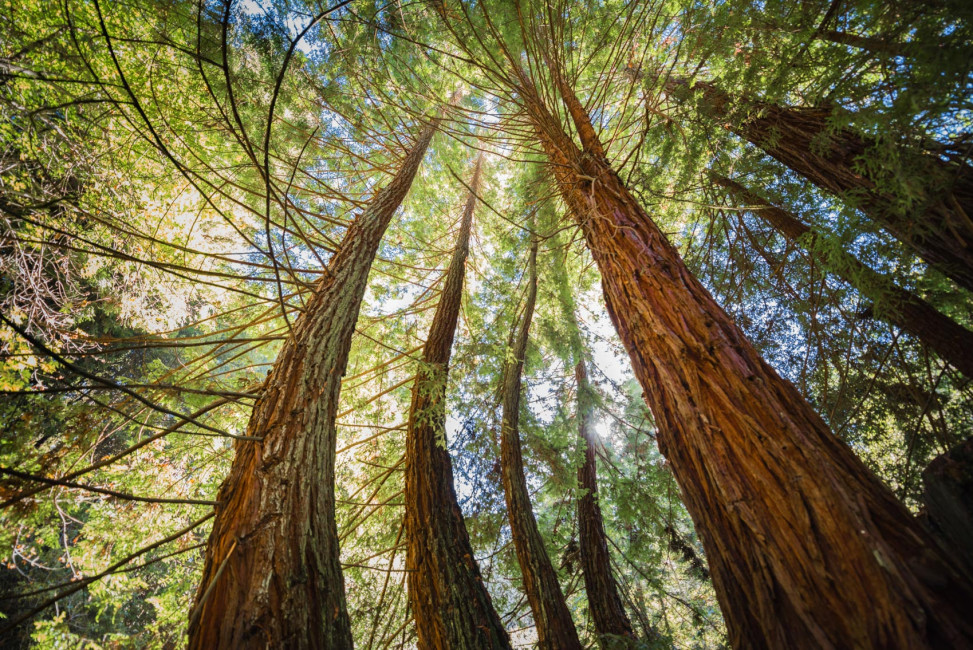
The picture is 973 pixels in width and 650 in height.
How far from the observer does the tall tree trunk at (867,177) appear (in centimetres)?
140

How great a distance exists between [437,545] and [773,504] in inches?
80.2

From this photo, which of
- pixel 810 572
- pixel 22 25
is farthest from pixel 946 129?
pixel 22 25

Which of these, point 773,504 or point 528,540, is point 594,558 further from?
point 773,504

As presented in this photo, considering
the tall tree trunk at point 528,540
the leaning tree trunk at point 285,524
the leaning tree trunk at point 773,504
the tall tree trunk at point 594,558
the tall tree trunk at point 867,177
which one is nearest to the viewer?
the leaning tree trunk at point 773,504

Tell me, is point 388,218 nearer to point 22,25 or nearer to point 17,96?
point 17,96

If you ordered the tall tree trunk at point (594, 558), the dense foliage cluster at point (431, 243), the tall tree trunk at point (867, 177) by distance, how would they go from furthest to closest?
the tall tree trunk at point (594, 558) → the dense foliage cluster at point (431, 243) → the tall tree trunk at point (867, 177)

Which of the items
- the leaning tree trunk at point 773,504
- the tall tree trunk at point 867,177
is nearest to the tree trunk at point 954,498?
the leaning tree trunk at point 773,504

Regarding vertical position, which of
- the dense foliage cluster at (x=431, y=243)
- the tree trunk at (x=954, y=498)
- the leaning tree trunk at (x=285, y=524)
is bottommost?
the tree trunk at (x=954, y=498)

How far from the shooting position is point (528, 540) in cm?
294

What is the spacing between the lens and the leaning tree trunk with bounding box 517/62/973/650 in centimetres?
83

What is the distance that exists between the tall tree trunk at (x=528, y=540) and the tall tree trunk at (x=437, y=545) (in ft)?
1.68

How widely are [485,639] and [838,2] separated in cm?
379

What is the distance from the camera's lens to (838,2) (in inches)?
66.6

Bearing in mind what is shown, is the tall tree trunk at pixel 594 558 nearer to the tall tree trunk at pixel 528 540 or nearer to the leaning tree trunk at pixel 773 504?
the tall tree trunk at pixel 528 540
